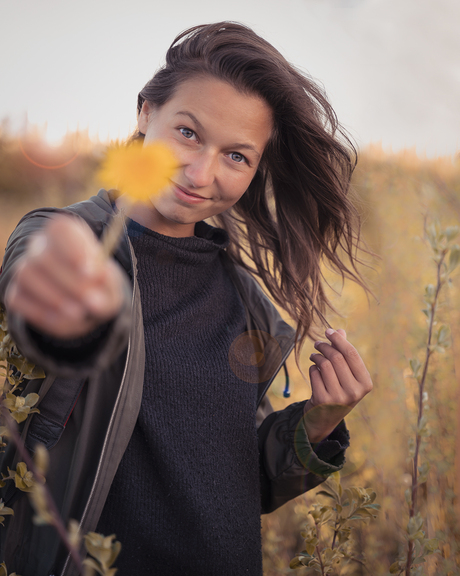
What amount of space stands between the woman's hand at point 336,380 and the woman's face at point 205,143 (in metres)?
0.49

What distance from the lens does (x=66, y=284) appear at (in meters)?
0.37

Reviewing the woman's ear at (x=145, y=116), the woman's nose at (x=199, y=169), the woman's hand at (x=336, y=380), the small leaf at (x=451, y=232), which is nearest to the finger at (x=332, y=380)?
the woman's hand at (x=336, y=380)

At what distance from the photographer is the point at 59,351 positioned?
49cm

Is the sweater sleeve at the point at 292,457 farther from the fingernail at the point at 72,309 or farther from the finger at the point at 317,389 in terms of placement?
the fingernail at the point at 72,309

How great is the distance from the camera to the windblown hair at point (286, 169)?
1130 mm

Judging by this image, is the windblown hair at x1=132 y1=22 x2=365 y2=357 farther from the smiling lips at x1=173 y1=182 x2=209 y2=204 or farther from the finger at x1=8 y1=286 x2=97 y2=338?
the finger at x1=8 y1=286 x2=97 y2=338

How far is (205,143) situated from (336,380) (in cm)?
69

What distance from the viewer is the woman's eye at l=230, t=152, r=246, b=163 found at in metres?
1.08

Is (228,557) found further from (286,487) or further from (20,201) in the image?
(20,201)

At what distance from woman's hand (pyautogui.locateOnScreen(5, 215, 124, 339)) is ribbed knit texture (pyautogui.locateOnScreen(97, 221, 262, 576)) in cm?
61

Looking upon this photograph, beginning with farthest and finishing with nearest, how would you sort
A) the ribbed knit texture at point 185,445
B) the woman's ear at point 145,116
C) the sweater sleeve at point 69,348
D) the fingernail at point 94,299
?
the woman's ear at point 145,116
the ribbed knit texture at point 185,445
the sweater sleeve at point 69,348
the fingernail at point 94,299

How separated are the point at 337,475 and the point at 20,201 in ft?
10.3

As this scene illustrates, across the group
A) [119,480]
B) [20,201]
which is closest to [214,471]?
[119,480]

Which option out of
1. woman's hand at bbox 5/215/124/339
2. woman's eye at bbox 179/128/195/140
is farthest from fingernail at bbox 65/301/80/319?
woman's eye at bbox 179/128/195/140
